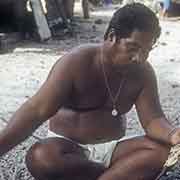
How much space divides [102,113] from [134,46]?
448 mm

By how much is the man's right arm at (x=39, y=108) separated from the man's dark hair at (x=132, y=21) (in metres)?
0.29

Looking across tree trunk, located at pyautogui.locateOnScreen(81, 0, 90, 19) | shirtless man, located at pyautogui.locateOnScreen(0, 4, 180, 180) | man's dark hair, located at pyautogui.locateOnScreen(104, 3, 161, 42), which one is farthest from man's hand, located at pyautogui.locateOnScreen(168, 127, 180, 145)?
tree trunk, located at pyautogui.locateOnScreen(81, 0, 90, 19)

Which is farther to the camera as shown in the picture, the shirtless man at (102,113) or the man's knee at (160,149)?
the man's knee at (160,149)

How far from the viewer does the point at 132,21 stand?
225 centimetres

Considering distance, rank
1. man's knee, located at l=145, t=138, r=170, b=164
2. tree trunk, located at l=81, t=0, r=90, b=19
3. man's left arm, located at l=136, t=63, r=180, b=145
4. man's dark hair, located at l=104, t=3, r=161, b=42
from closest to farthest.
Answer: man's dark hair, located at l=104, t=3, r=161, b=42, man's knee, located at l=145, t=138, r=170, b=164, man's left arm, located at l=136, t=63, r=180, b=145, tree trunk, located at l=81, t=0, r=90, b=19

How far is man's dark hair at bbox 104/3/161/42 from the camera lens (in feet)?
7.38

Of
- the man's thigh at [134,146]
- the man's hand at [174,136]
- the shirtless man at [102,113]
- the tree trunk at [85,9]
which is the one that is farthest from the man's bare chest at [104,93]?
the tree trunk at [85,9]

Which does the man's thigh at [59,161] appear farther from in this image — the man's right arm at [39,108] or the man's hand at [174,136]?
the man's hand at [174,136]

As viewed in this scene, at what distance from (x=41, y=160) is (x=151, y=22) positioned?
79 centimetres

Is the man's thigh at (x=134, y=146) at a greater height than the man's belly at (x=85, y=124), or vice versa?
the man's belly at (x=85, y=124)

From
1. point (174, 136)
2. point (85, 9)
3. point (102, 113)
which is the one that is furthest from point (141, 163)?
point (85, 9)

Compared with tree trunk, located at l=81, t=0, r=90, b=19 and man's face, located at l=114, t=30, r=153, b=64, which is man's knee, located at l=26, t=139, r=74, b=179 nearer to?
man's face, located at l=114, t=30, r=153, b=64

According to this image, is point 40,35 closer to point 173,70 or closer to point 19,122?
point 173,70

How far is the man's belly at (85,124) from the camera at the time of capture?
2568 millimetres
